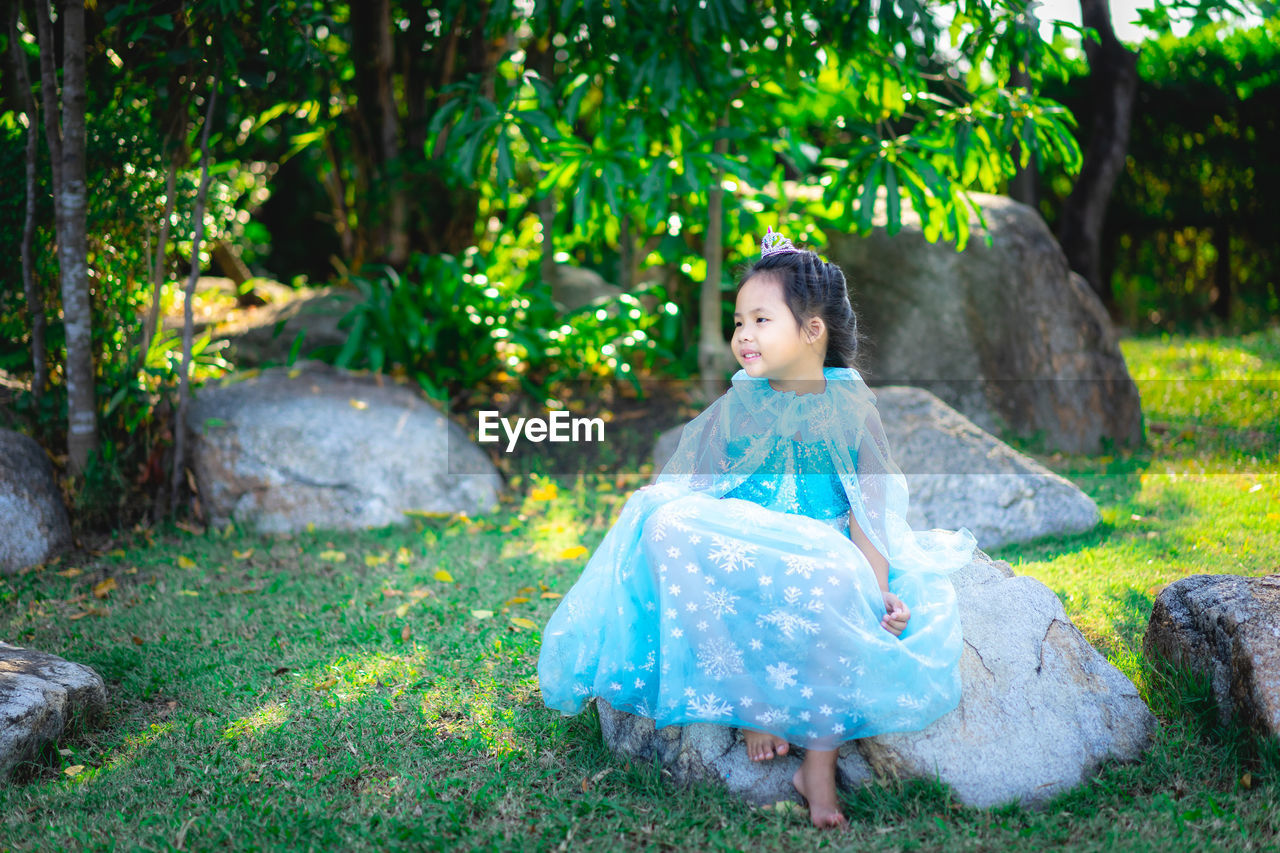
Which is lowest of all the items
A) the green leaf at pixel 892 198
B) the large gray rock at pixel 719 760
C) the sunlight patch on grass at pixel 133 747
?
the sunlight patch on grass at pixel 133 747

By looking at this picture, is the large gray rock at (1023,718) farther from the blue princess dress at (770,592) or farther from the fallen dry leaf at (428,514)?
the fallen dry leaf at (428,514)

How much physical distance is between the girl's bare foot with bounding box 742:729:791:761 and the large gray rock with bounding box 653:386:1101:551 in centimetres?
169

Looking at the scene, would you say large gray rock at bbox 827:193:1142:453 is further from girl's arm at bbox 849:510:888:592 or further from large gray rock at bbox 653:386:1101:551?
girl's arm at bbox 849:510:888:592

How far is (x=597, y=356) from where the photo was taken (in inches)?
211

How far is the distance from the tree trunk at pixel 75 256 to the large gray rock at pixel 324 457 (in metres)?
0.49

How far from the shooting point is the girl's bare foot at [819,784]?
206cm

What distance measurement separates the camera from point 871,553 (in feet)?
7.49

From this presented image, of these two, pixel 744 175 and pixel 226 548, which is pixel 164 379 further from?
pixel 744 175

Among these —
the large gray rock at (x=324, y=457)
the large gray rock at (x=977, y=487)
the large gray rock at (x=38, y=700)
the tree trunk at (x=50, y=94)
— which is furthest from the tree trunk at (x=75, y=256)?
the large gray rock at (x=977, y=487)

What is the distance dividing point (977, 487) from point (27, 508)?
402 centimetres

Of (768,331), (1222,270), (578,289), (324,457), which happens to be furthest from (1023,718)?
(1222,270)

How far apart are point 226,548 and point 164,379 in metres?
0.89

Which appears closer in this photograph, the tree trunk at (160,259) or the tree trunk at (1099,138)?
the tree trunk at (160,259)

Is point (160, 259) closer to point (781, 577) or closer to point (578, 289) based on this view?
point (578, 289)
